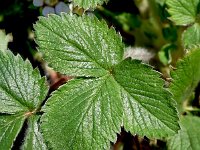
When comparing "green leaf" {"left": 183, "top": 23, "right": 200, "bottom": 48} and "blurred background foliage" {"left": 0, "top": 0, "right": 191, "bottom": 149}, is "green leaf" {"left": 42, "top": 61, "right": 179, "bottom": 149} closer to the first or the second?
"green leaf" {"left": 183, "top": 23, "right": 200, "bottom": 48}

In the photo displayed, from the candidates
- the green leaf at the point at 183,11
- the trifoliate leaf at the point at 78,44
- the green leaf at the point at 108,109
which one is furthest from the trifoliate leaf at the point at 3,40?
the green leaf at the point at 183,11

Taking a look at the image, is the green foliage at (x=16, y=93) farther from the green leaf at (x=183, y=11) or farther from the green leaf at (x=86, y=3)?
the green leaf at (x=183, y=11)

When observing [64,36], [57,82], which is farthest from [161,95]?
[57,82]

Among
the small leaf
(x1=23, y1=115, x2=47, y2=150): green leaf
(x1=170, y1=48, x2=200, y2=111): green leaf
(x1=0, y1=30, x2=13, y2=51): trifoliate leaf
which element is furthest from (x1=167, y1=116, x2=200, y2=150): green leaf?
(x1=0, y1=30, x2=13, y2=51): trifoliate leaf

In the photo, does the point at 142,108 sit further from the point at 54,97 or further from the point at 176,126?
the point at 54,97

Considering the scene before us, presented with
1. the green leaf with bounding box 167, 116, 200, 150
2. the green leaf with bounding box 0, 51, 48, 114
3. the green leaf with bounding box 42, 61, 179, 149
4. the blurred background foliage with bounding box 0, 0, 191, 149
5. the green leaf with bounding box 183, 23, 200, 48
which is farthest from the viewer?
the blurred background foliage with bounding box 0, 0, 191, 149

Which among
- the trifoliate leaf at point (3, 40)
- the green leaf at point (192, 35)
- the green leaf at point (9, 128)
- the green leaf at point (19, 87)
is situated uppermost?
the trifoliate leaf at point (3, 40)
